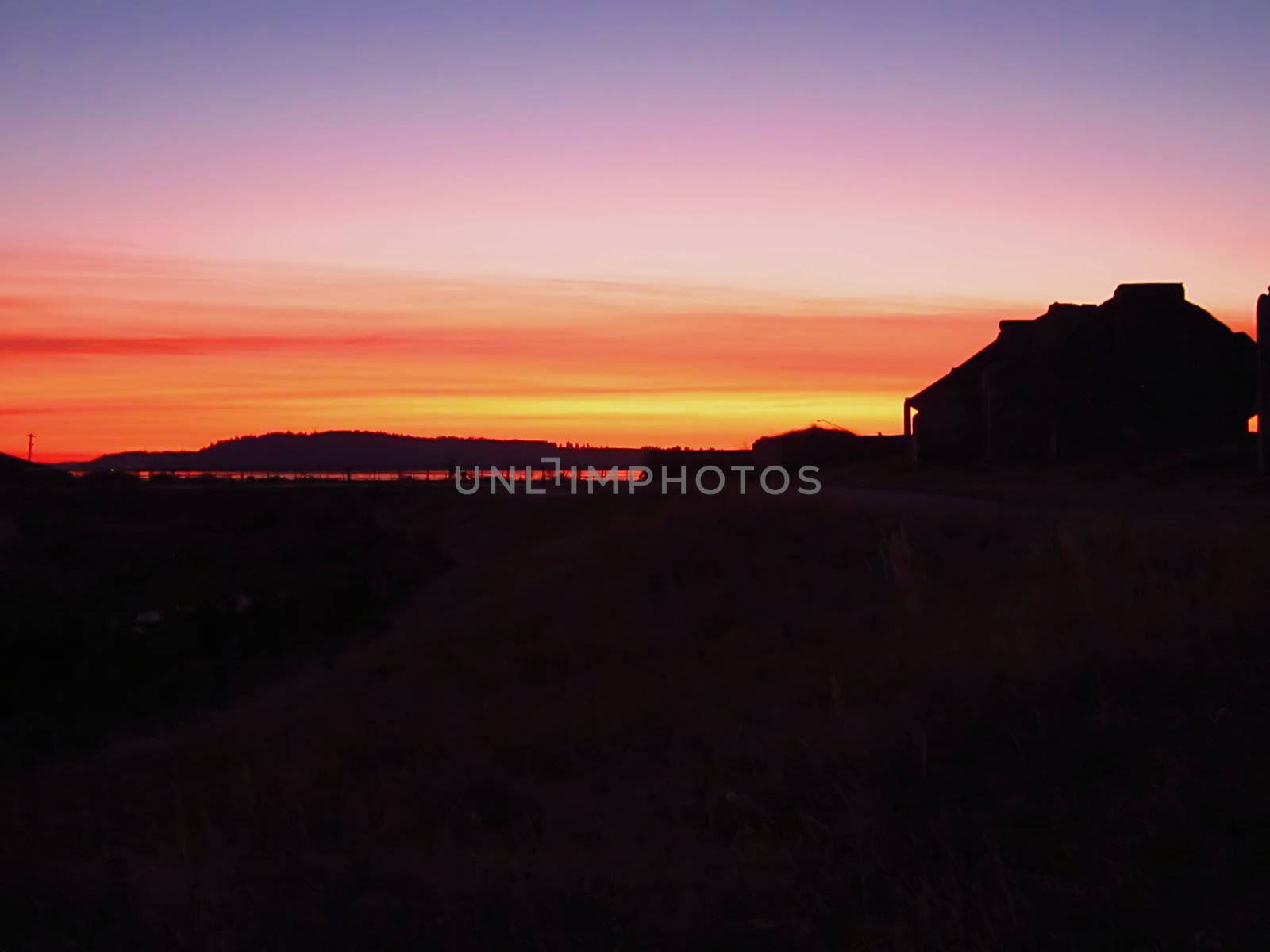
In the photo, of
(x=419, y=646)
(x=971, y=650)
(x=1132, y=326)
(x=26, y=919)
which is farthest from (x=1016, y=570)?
(x=1132, y=326)

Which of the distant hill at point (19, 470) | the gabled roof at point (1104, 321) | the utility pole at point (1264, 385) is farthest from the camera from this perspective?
the gabled roof at point (1104, 321)

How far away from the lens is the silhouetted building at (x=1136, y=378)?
3606 centimetres

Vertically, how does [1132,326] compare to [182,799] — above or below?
above

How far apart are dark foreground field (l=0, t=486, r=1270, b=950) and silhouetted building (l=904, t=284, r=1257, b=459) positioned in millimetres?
18294

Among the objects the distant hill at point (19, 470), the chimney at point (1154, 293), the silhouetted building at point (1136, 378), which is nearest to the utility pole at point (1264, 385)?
the silhouetted building at point (1136, 378)

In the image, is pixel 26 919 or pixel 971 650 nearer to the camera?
pixel 26 919

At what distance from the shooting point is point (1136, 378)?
36281 millimetres

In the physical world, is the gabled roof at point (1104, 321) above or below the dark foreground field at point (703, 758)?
above

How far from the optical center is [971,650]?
1062cm

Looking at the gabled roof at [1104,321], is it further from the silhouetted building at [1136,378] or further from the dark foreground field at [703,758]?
the dark foreground field at [703,758]

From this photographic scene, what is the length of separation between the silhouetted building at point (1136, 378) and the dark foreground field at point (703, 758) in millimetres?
18294

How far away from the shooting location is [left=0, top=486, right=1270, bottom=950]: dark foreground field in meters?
6.52

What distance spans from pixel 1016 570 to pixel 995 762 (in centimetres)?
723

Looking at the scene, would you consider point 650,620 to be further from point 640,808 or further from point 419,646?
point 640,808
